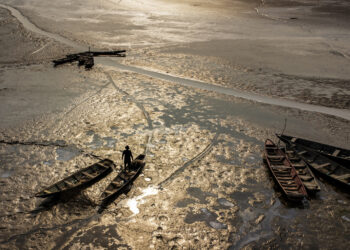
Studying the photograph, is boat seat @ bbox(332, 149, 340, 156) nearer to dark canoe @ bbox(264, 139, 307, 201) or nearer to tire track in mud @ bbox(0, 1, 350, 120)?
dark canoe @ bbox(264, 139, 307, 201)

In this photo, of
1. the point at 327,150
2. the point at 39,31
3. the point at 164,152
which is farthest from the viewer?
the point at 39,31

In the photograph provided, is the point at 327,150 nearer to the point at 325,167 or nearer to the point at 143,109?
the point at 325,167

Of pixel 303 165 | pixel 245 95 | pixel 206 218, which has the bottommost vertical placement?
pixel 206 218

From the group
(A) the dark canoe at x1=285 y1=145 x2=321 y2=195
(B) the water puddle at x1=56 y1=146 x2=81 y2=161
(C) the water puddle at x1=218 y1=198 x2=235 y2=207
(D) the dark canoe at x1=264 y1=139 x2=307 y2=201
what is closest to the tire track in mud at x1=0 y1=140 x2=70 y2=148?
(B) the water puddle at x1=56 y1=146 x2=81 y2=161

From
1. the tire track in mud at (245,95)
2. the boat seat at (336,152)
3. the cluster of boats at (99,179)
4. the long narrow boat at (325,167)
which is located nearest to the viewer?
the cluster of boats at (99,179)

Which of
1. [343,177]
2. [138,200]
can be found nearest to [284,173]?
[343,177]

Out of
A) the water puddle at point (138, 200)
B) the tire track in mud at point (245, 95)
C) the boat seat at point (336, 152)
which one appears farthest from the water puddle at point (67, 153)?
the boat seat at point (336, 152)

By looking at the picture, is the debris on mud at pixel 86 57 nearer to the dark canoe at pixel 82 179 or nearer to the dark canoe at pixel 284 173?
the dark canoe at pixel 82 179

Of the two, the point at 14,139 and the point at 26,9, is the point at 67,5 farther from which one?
the point at 14,139
